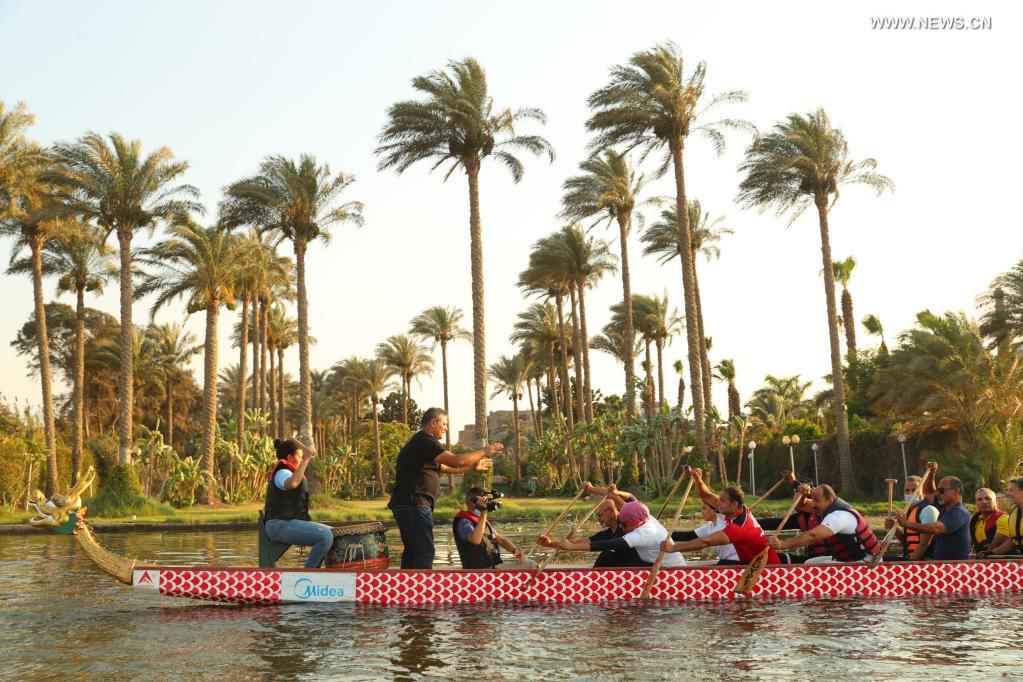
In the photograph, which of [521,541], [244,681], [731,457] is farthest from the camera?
[731,457]

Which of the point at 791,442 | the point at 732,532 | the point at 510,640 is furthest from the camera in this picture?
the point at 791,442

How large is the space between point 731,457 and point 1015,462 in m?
22.7

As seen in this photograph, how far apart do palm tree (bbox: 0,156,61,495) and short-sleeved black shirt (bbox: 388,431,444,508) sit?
32285 millimetres

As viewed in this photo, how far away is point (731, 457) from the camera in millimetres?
57000

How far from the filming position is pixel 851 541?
41.7 feet

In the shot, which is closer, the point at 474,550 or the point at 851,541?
the point at 474,550

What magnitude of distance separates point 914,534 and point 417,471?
663 centimetres

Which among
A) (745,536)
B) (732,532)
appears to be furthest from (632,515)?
(745,536)

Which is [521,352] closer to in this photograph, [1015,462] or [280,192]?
[280,192]

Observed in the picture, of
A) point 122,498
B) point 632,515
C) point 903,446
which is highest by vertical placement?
point 903,446

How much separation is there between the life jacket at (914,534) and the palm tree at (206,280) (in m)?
35.8

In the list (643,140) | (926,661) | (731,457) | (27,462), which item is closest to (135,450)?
(27,462)

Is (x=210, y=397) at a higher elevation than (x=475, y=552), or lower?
higher

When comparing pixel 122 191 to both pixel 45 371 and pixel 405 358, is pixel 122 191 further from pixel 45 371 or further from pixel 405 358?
pixel 405 358
